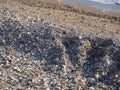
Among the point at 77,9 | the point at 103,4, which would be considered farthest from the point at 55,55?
the point at 103,4

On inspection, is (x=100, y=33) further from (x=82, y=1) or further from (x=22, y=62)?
(x=82, y=1)

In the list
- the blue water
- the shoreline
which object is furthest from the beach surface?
the blue water

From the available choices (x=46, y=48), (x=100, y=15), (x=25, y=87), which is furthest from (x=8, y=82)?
(x=100, y=15)

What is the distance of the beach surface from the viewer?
8.90 m

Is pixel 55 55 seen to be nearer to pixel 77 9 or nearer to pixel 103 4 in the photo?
pixel 77 9

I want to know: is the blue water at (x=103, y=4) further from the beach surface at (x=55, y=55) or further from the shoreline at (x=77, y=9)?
the beach surface at (x=55, y=55)

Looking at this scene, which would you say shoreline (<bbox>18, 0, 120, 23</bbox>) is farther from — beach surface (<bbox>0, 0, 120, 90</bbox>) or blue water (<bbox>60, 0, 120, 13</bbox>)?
beach surface (<bbox>0, 0, 120, 90</bbox>)

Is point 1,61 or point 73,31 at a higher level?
point 73,31

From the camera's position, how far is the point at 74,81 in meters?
8.96

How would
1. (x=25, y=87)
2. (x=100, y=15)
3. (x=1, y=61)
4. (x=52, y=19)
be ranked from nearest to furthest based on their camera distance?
(x=25, y=87)
(x=1, y=61)
(x=52, y=19)
(x=100, y=15)

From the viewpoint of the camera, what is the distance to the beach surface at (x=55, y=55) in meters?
8.90

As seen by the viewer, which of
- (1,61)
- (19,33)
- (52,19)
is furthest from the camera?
(52,19)

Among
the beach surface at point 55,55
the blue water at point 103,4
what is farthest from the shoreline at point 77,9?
the beach surface at point 55,55

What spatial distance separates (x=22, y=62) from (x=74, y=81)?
146 centimetres
